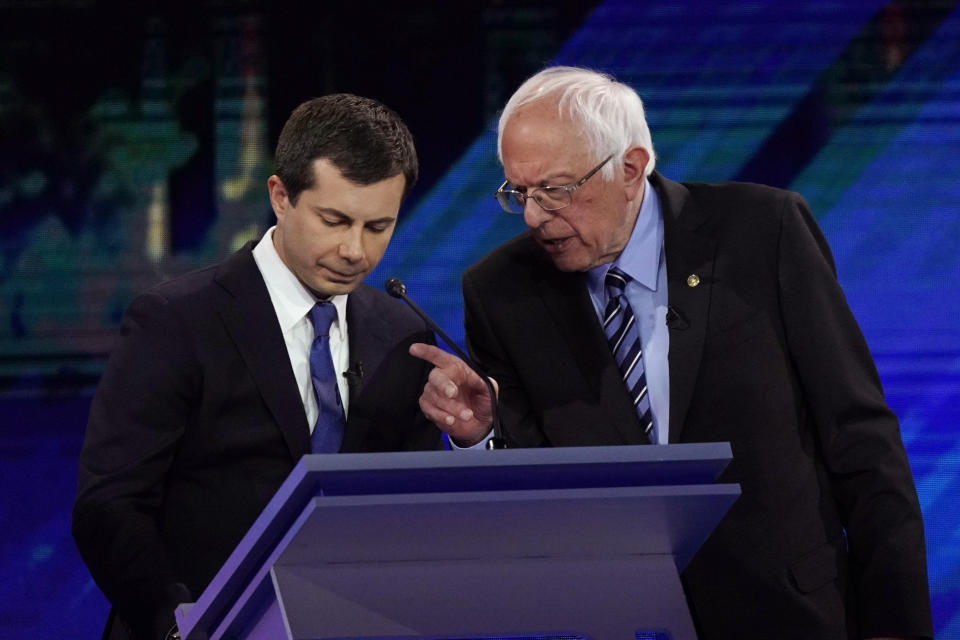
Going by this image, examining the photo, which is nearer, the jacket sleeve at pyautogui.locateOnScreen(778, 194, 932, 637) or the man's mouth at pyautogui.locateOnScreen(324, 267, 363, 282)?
the jacket sleeve at pyautogui.locateOnScreen(778, 194, 932, 637)

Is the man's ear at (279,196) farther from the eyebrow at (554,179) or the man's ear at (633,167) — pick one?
the man's ear at (633,167)

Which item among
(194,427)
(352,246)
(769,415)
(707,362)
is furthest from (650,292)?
(194,427)

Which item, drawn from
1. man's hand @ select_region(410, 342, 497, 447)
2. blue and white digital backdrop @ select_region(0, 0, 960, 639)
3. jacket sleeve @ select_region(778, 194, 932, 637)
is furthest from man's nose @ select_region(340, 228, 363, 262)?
blue and white digital backdrop @ select_region(0, 0, 960, 639)

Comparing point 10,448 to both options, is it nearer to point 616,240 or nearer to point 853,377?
point 616,240

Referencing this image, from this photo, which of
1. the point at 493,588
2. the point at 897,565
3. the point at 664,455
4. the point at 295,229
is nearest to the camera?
the point at 664,455

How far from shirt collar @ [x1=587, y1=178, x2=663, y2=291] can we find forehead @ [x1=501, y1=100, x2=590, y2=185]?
184 mm

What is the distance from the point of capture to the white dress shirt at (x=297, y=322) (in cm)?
239

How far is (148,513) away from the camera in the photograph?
88.7 inches

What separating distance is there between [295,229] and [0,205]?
1589 mm

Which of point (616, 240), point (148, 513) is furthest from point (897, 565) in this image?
point (148, 513)

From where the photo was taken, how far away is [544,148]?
7.89ft

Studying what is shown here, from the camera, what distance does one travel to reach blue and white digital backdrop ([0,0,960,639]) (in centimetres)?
358

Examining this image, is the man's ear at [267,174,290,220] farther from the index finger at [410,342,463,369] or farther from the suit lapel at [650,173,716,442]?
the suit lapel at [650,173,716,442]

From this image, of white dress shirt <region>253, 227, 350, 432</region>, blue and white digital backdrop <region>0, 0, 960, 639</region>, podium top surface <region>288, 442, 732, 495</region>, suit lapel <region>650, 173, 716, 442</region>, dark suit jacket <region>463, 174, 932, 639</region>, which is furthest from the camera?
blue and white digital backdrop <region>0, 0, 960, 639</region>
